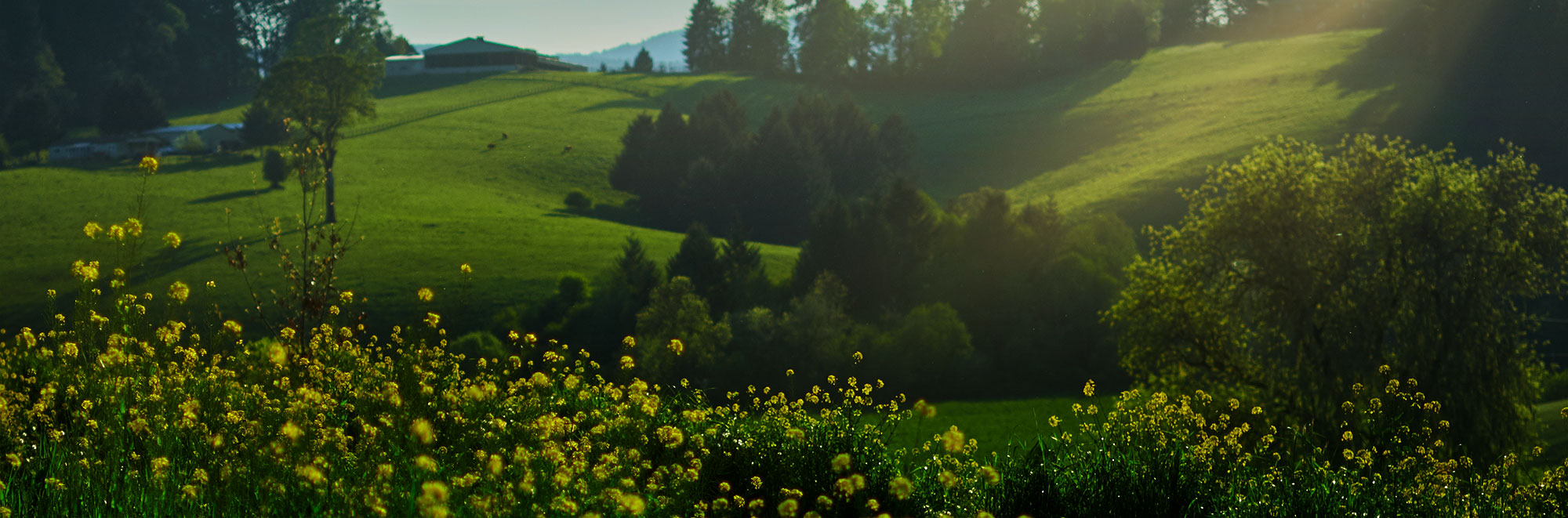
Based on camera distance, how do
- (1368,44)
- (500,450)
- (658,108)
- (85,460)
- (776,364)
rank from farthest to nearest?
(658,108) → (1368,44) → (776,364) → (500,450) → (85,460)

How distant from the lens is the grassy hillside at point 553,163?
54219 mm

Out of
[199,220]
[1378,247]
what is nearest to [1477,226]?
[1378,247]

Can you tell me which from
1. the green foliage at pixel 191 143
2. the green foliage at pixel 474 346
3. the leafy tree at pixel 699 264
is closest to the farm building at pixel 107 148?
the green foliage at pixel 191 143

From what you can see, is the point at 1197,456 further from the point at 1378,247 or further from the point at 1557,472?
the point at 1378,247

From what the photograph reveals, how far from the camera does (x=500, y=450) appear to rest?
743 centimetres

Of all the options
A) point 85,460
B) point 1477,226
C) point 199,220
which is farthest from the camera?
point 199,220

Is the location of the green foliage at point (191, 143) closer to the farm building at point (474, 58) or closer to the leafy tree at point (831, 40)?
the farm building at point (474, 58)

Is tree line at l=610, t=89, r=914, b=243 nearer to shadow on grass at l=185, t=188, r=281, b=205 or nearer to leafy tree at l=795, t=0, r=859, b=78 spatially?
shadow on grass at l=185, t=188, r=281, b=205

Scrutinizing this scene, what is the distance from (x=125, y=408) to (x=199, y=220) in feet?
203

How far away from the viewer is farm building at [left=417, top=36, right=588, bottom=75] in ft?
440

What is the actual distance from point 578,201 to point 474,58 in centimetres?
6884

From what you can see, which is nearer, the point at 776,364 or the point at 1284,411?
the point at 1284,411

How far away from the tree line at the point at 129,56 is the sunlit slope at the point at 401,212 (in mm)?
9856

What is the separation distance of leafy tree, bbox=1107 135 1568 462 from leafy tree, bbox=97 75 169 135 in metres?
101
